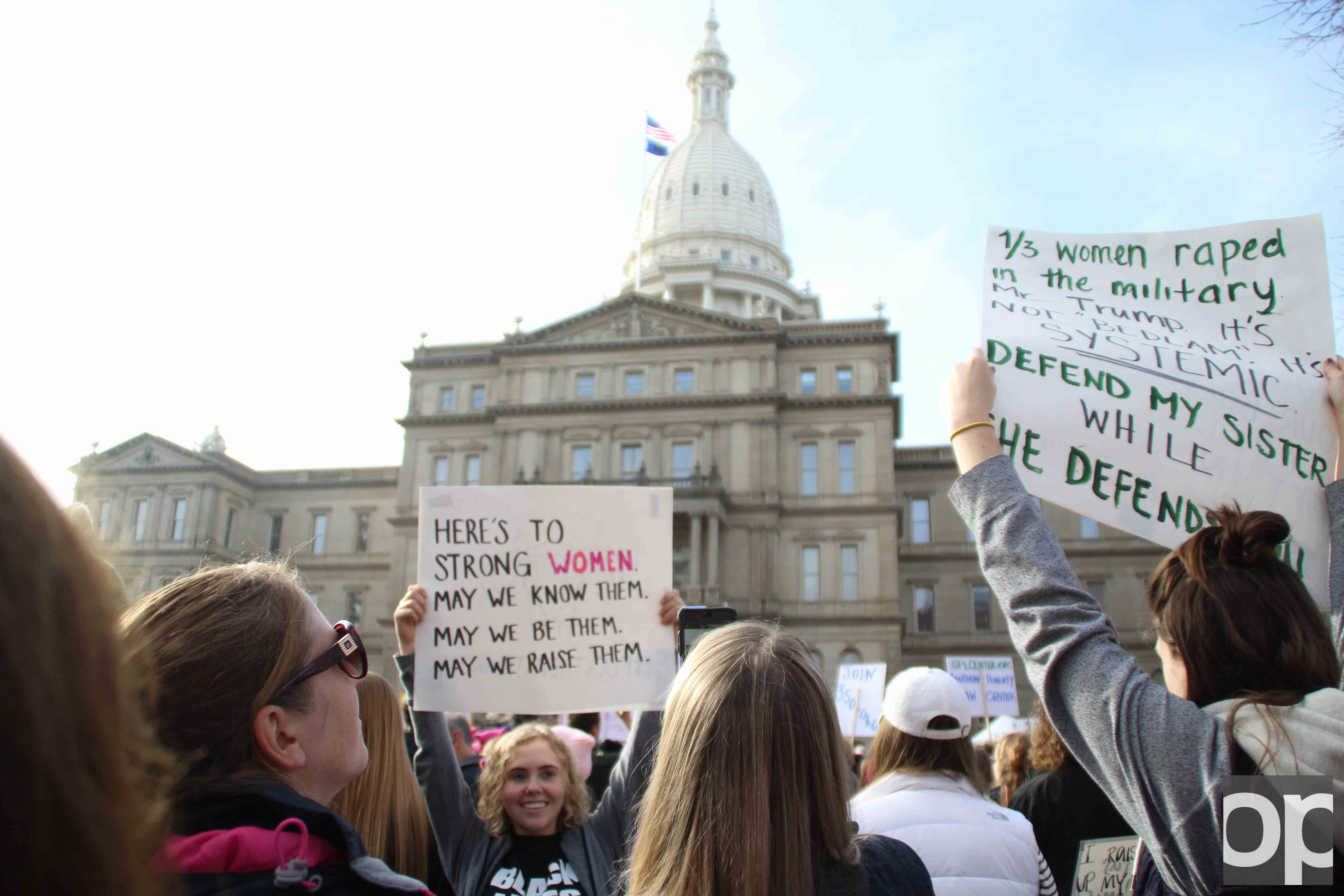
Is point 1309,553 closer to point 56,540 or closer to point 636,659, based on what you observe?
point 636,659

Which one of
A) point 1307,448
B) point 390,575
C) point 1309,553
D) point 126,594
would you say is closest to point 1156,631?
point 1309,553

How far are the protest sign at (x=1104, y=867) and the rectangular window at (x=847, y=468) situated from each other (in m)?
37.9

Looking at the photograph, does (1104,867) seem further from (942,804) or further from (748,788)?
(748,788)

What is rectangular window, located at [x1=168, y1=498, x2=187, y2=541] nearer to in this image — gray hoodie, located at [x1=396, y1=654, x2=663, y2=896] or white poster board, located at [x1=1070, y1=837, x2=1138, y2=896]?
gray hoodie, located at [x1=396, y1=654, x2=663, y2=896]

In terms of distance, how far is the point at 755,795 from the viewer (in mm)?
2197

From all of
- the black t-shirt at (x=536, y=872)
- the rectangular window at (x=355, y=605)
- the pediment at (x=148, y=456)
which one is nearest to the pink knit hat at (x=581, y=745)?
the black t-shirt at (x=536, y=872)

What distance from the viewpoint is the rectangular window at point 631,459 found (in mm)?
43625

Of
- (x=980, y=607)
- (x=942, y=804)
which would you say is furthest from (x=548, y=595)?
(x=980, y=607)

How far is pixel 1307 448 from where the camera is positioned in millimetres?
3420

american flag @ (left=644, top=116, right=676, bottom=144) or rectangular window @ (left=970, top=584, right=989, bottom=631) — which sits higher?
american flag @ (left=644, top=116, right=676, bottom=144)

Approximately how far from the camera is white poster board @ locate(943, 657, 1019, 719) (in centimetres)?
1844

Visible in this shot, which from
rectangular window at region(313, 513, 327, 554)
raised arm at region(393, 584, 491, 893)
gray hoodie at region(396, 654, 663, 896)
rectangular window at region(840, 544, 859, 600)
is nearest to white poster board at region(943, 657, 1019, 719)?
gray hoodie at region(396, 654, 663, 896)

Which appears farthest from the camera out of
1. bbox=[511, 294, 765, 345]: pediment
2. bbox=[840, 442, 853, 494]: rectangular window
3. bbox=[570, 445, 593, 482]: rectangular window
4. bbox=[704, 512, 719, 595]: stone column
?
bbox=[511, 294, 765, 345]: pediment

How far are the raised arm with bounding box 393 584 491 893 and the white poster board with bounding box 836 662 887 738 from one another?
12495mm
